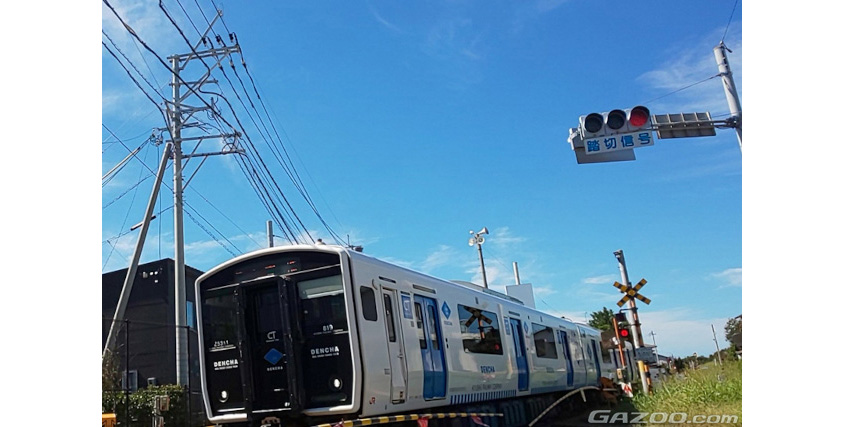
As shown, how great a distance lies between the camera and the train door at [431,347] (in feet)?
30.9

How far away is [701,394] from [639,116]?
14.8 feet

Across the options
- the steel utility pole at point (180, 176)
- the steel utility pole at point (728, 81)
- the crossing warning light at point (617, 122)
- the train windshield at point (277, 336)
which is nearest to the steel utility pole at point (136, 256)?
the steel utility pole at point (180, 176)

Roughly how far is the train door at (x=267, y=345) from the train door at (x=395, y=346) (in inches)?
50.4

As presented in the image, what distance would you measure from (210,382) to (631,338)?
391 inches

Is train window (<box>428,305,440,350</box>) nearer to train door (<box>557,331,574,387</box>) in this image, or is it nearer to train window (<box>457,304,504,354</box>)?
train window (<box>457,304,504,354</box>)

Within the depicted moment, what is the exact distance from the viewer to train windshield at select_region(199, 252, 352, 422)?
8.17 metres

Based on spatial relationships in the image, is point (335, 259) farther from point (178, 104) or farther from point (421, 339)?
point (178, 104)

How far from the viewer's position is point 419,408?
29.9ft

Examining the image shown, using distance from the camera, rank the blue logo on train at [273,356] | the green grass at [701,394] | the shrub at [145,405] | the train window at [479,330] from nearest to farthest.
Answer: the blue logo on train at [273,356], the green grass at [701,394], the train window at [479,330], the shrub at [145,405]

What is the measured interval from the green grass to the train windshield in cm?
527

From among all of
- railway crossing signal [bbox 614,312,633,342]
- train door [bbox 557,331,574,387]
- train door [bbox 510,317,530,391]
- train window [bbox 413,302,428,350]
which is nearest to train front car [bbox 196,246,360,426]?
train window [bbox 413,302,428,350]

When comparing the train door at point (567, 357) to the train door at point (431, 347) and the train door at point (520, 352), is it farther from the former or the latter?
the train door at point (431, 347)

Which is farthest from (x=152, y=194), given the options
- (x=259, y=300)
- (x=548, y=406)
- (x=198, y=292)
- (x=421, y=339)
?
(x=548, y=406)

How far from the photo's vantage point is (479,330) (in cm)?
1164
